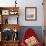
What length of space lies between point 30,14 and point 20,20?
0.41 metres

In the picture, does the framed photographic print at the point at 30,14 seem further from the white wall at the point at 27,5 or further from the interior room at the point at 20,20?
the white wall at the point at 27,5

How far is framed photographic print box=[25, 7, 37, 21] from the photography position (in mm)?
5785

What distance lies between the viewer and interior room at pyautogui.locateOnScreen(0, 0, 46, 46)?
222 inches

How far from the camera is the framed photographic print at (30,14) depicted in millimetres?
5785

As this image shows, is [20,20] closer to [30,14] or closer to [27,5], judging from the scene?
[30,14]

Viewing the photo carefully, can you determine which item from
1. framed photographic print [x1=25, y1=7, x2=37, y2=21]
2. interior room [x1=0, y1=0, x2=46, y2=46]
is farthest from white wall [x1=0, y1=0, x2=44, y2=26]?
framed photographic print [x1=25, y1=7, x2=37, y2=21]

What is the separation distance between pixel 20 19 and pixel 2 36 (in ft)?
2.85

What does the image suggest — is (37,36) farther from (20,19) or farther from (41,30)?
(20,19)

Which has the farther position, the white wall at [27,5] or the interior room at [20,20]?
the white wall at [27,5]

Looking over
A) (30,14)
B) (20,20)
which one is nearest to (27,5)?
(30,14)

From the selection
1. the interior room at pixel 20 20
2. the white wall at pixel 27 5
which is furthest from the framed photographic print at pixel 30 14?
the white wall at pixel 27 5

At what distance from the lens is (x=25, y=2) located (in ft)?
19.1

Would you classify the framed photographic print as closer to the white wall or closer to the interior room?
the interior room

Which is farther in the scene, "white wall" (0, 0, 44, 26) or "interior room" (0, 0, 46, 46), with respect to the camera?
"white wall" (0, 0, 44, 26)
